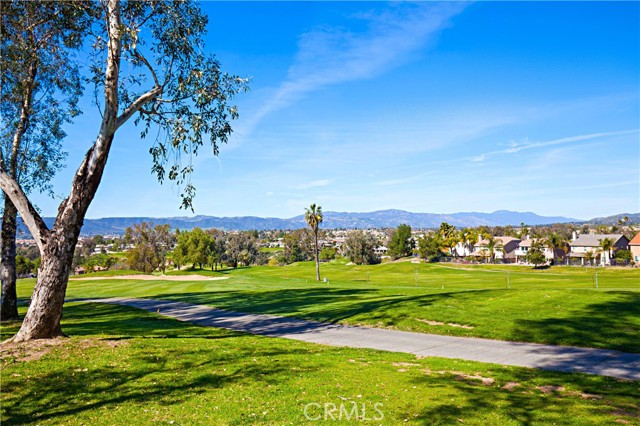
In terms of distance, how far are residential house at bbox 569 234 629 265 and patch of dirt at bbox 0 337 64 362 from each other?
108 metres

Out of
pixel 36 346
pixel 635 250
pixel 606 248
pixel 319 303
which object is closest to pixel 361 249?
pixel 606 248

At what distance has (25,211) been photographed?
11.3m

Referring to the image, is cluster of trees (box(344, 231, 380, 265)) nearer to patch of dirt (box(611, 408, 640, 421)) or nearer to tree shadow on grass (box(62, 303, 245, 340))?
tree shadow on grass (box(62, 303, 245, 340))

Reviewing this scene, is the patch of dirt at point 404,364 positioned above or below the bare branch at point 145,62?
below

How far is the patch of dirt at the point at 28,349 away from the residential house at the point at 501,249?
378ft

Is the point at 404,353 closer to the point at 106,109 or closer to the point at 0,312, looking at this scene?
the point at 106,109

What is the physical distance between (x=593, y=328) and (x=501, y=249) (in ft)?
381

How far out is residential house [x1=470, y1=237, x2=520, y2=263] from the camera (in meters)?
118

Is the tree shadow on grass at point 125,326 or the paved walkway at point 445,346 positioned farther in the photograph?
the tree shadow on grass at point 125,326

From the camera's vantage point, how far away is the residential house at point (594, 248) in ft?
323

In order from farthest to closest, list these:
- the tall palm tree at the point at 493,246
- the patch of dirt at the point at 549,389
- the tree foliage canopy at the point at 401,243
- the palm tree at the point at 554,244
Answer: the tree foliage canopy at the point at 401,243
the tall palm tree at the point at 493,246
the palm tree at the point at 554,244
the patch of dirt at the point at 549,389

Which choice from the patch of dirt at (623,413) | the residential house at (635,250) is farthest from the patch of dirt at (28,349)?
the residential house at (635,250)

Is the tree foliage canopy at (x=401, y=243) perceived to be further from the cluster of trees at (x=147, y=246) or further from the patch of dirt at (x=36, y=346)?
the patch of dirt at (x=36, y=346)

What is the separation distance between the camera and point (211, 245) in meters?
87.4
